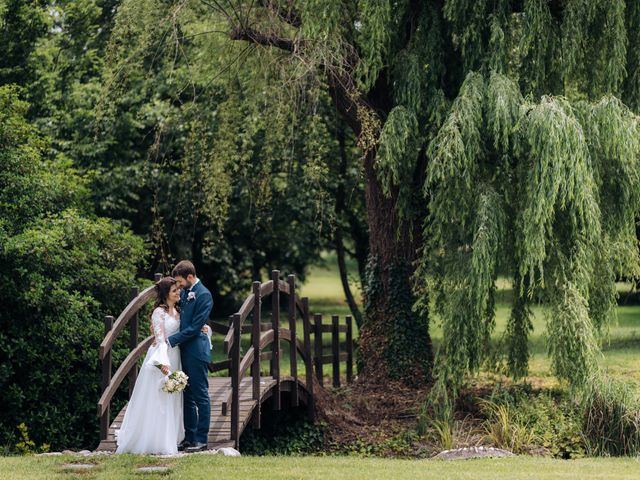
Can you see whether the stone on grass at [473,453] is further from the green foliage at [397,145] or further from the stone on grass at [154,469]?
the green foliage at [397,145]

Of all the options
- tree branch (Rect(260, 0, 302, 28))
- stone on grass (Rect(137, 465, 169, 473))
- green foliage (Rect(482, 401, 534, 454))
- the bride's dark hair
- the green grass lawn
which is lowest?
green foliage (Rect(482, 401, 534, 454))

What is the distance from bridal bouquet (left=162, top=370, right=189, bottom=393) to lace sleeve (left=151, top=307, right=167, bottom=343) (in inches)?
15.6

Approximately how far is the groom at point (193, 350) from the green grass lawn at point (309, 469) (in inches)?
28.7

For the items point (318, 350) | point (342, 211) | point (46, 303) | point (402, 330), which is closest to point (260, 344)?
point (46, 303)

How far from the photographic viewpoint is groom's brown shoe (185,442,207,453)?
1113cm

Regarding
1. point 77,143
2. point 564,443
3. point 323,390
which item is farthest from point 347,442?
point 77,143

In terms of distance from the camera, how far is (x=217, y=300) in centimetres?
3170

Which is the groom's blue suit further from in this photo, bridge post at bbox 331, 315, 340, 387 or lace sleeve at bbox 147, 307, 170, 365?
bridge post at bbox 331, 315, 340, 387

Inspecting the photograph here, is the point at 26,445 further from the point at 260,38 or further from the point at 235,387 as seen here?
the point at 260,38

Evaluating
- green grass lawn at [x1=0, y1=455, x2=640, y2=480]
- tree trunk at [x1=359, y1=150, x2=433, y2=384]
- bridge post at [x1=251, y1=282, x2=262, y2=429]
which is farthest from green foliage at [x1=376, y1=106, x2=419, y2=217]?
green grass lawn at [x1=0, y1=455, x2=640, y2=480]

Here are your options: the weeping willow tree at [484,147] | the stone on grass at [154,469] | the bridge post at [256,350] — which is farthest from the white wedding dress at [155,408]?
the weeping willow tree at [484,147]

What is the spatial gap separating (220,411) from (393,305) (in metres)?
4.92

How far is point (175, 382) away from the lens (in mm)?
10797

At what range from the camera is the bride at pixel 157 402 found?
10930 mm
